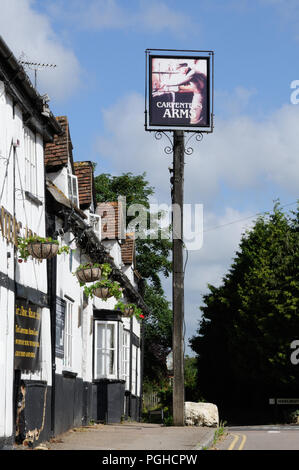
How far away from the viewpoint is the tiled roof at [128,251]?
40375 mm

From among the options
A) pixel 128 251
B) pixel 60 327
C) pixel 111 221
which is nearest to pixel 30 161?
pixel 60 327

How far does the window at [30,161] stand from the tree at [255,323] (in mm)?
26951

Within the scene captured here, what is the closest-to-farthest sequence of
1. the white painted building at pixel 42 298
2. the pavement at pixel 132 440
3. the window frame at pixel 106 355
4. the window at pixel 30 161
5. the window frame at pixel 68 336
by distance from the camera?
the white painted building at pixel 42 298, the pavement at pixel 132 440, the window at pixel 30 161, the window frame at pixel 68 336, the window frame at pixel 106 355

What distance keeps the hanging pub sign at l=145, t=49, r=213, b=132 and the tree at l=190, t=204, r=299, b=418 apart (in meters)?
20.7

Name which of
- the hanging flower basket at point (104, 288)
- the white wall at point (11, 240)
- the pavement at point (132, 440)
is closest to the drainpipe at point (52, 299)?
the white wall at point (11, 240)

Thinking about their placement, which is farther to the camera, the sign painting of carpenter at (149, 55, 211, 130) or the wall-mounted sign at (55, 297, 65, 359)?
the sign painting of carpenter at (149, 55, 211, 130)

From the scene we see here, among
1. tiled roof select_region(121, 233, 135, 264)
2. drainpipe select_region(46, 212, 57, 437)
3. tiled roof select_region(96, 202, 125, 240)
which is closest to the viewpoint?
drainpipe select_region(46, 212, 57, 437)

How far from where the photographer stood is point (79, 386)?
21.4 m

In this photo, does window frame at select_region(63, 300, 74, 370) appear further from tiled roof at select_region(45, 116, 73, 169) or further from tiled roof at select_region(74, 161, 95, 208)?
tiled roof at select_region(74, 161, 95, 208)

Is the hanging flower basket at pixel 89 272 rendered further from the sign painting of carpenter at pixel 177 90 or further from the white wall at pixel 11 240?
the sign painting of carpenter at pixel 177 90

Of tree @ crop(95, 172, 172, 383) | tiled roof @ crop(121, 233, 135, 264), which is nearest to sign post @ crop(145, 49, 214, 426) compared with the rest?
tiled roof @ crop(121, 233, 135, 264)

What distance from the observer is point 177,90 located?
23.1 metres

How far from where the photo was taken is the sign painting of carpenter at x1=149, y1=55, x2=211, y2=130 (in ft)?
75.7

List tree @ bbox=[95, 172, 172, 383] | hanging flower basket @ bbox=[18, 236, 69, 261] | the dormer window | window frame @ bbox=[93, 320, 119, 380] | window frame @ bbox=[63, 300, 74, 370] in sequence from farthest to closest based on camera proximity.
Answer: tree @ bbox=[95, 172, 172, 383] → window frame @ bbox=[93, 320, 119, 380] → the dormer window → window frame @ bbox=[63, 300, 74, 370] → hanging flower basket @ bbox=[18, 236, 69, 261]
